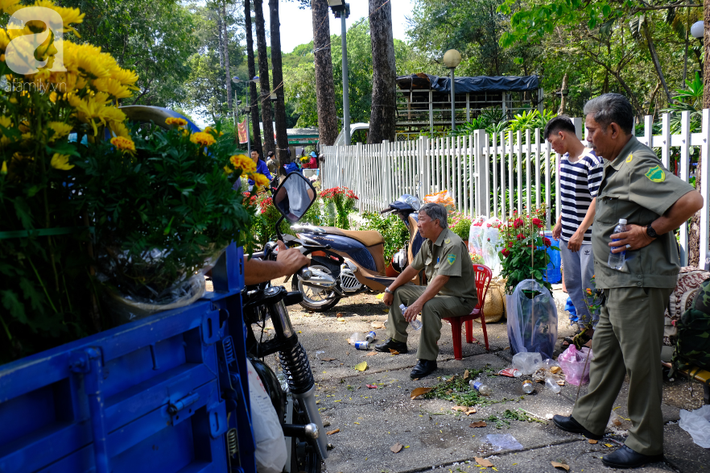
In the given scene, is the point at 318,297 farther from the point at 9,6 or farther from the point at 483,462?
the point at 9,6

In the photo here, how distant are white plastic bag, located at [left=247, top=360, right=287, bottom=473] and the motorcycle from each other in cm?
29

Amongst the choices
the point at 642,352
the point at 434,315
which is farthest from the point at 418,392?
the point at 642,352

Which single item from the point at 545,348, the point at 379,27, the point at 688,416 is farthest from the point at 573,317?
the point at 379,27

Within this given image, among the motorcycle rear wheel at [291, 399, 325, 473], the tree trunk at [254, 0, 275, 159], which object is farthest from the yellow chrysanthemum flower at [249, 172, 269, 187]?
the tree trunk at [254, 0, 275, 159]

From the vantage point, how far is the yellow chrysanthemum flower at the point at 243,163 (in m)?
1.69

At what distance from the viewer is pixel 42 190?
1.41 meters

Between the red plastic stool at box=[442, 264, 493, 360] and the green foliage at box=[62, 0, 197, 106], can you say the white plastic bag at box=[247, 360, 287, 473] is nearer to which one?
the red plastic stool at box=[442, 264, 493, 360]

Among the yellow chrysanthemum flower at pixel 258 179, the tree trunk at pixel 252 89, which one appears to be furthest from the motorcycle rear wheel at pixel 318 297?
the tree trunk at pixel 252 89

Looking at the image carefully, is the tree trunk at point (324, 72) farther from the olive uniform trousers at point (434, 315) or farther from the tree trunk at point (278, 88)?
the olive uniform trousers at point (434, 315)

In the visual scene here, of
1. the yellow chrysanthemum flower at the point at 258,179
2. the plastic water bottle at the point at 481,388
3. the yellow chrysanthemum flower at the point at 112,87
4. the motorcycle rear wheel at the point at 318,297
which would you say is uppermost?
the yellow chrysanthemum flower at the point at 112,87

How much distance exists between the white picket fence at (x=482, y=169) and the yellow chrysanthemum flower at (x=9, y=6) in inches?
172

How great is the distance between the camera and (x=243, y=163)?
1.71m

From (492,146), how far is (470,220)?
1.00m

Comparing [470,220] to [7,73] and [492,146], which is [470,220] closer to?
[492,146]
